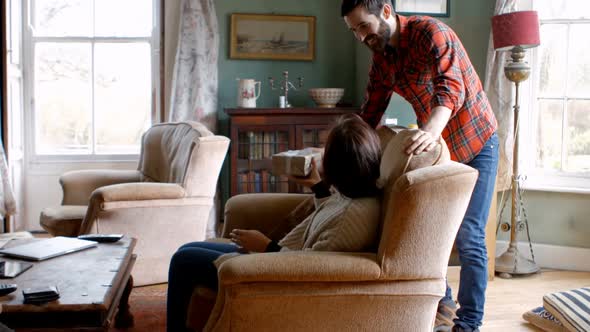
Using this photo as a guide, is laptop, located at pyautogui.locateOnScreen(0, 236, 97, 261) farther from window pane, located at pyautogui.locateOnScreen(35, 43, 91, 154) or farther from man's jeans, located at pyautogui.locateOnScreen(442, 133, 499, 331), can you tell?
window pane, located at pyautogui.locateOnScreen(35, 43, 91, 154)

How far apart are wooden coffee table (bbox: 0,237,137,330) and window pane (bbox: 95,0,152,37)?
9.61ft

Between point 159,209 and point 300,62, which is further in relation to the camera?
point 300,62

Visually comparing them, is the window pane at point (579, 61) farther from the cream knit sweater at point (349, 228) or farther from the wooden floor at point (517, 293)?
the cream knit sweater at point (349, 228)

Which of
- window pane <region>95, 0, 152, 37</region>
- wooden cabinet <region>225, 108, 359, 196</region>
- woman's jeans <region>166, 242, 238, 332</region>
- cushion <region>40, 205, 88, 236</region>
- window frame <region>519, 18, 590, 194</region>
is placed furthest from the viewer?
window pane <region>95, 0, 152, 37</region>

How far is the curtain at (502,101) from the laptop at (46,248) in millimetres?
2536

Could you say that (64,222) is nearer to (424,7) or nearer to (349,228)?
(349,228)

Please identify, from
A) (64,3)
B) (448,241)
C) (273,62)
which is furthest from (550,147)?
(64,3)

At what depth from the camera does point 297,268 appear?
182cm

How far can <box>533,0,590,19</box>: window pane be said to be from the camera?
13.9 ft

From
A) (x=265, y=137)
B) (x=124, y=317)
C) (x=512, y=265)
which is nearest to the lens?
(x=124, y=317)

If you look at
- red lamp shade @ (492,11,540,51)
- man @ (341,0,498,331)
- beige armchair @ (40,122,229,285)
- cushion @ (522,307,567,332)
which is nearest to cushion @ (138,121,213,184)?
beige armchair @ (40,122,229,285)

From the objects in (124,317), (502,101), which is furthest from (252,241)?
(502,101)

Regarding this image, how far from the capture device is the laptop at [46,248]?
8.11 feet

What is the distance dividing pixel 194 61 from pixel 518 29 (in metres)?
2.25
